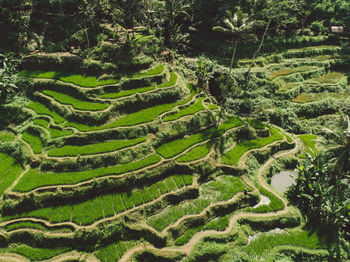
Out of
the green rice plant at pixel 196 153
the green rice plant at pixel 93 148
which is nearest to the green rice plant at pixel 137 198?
the green rice plant at pixel 93 148

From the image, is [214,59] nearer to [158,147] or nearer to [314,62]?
[314,62]

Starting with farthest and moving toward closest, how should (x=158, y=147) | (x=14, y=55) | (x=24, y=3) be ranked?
1. (x=24, y=3)
2. (x=14, y=55)
3. (x=158, y=147)

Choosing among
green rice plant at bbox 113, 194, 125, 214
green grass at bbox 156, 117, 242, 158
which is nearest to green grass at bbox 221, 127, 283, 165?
green grass at bbox 156, 117, 242, 158

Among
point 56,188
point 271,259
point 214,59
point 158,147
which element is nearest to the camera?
point 271,259

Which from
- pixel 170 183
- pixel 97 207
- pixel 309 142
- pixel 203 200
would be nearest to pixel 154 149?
pixel 170 183

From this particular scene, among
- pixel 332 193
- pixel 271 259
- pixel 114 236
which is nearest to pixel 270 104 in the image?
pixel 332 193
